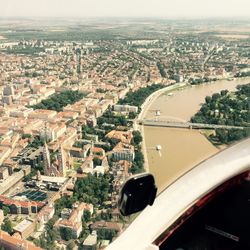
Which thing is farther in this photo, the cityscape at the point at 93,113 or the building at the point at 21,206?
the building at the point at 21,206

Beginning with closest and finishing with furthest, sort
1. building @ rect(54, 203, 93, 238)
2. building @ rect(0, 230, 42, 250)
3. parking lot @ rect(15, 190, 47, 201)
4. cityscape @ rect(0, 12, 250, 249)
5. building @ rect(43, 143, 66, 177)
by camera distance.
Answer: building @ rect(0, 230, 42, 250)
building @ rect(54, 203, 93, 238)
cityscape @ rect(0, 12, 250, 249)
parking lot @ rect(15, 190, 47, 201)
building @ rect(43, 143, 66, 177)

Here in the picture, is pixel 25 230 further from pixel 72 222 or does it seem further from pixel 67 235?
pixel 67 235

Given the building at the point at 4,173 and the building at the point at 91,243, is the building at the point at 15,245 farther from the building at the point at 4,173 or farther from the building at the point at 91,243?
the building at the point at 4,173

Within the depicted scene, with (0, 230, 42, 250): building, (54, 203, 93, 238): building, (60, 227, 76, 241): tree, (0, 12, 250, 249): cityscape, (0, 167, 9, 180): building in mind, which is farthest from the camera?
(0, 167, 9, 180): building

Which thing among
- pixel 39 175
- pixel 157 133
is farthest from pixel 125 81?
pixel 157 133

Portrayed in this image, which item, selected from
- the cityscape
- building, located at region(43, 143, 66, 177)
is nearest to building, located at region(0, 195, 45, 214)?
the cityscape

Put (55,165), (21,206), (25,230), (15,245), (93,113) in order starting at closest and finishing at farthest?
(15,245)
(25,230)
(21,206)
(55,165)
(93,113)

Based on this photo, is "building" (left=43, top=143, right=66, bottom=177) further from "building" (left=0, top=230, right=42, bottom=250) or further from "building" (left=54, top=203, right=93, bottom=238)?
"building" (left=0, top=230, right=42, bottom=250)

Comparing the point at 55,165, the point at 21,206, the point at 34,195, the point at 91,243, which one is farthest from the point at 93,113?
the point at 91,243

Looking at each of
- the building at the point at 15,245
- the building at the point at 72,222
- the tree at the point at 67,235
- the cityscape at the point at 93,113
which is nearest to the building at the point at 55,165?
the cityscape at the point at 93,113
